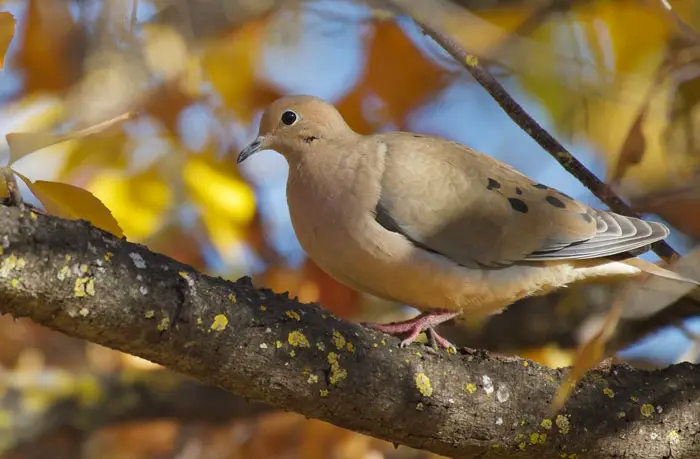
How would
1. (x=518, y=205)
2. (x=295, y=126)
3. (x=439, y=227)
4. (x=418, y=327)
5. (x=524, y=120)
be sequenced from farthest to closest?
(x=295, y=126) < (x=518, y=205) < (x=439, y=227) < (x=524, y=120) < (x=418, y=327)

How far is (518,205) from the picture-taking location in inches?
118

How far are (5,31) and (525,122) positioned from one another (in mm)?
1520

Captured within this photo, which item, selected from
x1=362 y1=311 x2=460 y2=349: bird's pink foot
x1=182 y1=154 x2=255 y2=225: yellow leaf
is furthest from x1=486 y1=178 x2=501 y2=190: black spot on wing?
x1=182 y1=154 x2=255 y2=225: yellow leaf

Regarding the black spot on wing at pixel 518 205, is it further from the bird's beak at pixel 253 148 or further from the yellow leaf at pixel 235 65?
the yellow leaf at pixel 235 65

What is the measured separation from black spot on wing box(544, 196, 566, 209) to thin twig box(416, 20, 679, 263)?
7.1 inches

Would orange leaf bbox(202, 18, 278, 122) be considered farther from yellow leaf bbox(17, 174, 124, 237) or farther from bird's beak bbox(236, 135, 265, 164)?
yellow leaf bbox(17, 174, 124, 237)

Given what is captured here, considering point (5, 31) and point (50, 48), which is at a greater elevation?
point (5, 31)

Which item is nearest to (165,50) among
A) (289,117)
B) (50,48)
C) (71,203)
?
(50,48)

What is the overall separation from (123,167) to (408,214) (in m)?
1.20

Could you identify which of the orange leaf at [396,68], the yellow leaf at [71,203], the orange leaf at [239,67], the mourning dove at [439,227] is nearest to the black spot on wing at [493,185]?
the mourning dove at [439,227]

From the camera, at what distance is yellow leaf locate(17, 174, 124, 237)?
1706 mm

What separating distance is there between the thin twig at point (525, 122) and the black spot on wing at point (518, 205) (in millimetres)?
226

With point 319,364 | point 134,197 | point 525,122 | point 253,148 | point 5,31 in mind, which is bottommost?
point 134,197

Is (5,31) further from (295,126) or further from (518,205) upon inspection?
(518,205)
